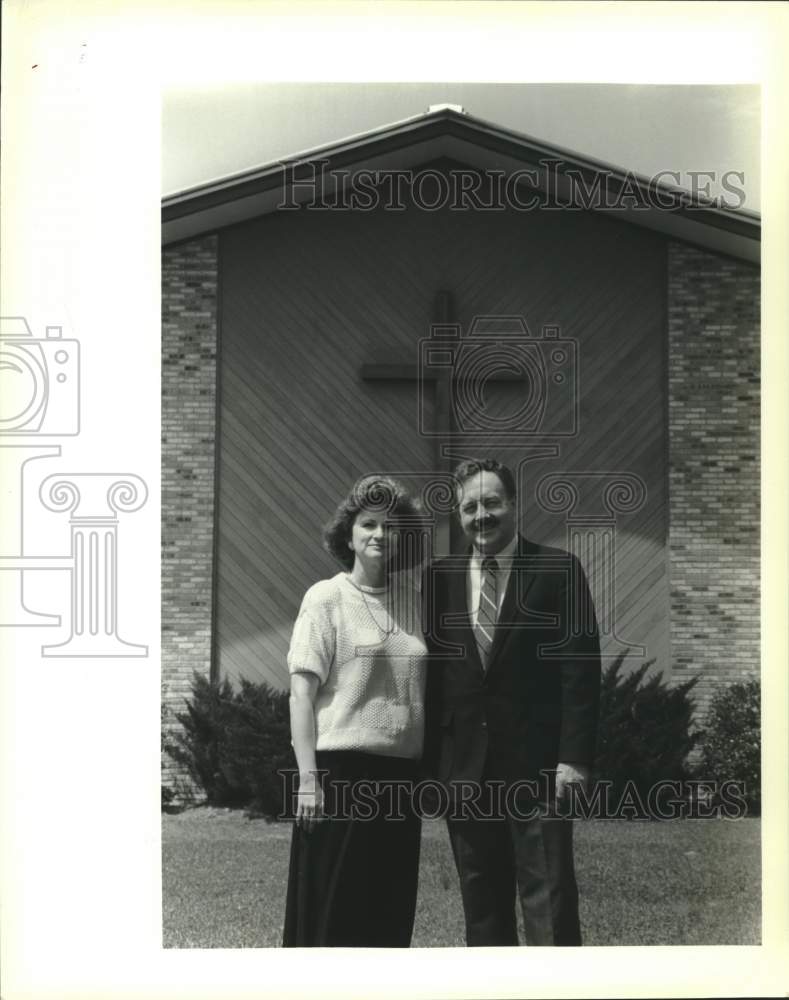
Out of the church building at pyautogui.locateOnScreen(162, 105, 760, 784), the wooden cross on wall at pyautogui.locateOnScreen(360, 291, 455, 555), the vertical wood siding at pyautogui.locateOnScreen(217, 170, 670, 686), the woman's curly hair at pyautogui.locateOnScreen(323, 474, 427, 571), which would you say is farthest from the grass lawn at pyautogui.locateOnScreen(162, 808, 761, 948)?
the wooden cross on wall at pyautogui.locateOnScreen(360, 291, 455, 555)

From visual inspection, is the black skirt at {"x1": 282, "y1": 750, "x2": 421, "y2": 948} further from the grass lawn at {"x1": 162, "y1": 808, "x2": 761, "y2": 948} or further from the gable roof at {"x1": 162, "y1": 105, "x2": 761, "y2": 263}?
the gable roof at {"x1": 162, "y1": 105, "x2": 761, "y2": 263}

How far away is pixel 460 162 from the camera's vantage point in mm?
4867

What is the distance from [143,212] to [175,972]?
8.98ft

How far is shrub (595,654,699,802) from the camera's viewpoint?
191 inches

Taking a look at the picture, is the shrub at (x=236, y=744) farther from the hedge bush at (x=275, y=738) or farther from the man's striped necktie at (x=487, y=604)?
the man's striped necktie at (x=487, y=604)

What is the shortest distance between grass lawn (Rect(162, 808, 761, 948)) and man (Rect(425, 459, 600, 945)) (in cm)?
10

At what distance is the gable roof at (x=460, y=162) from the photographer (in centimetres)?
486

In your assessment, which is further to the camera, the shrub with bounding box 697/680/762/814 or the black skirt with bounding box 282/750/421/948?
the shrub with bounding box 697/680/762/814

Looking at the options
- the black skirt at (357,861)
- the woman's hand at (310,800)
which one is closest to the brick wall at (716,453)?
the black skirt at (357,861)

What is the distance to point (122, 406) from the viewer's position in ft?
16.0

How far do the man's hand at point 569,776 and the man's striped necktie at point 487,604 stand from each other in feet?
1.69

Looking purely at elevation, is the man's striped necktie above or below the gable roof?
below

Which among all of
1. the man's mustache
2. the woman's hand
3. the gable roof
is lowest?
the woman's hand

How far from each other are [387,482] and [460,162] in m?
1.18
